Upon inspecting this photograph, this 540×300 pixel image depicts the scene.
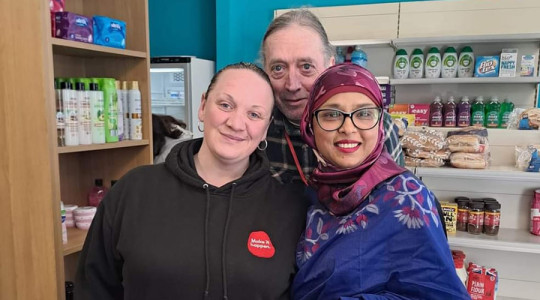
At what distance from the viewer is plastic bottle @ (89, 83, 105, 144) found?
2246mm

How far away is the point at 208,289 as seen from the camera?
1.14 m

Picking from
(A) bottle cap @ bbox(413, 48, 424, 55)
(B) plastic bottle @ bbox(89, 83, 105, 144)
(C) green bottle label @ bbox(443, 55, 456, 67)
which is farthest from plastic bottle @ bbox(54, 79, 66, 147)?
(C) green bottle label @ bbox(443, 55, 456, 67)

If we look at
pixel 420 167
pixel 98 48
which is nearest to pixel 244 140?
pixel 98 48

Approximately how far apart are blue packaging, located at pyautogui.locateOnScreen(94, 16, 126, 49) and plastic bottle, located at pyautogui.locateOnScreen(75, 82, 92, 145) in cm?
27

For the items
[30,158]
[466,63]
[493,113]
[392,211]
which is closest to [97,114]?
[30,158]

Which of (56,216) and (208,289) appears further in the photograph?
(56,216)

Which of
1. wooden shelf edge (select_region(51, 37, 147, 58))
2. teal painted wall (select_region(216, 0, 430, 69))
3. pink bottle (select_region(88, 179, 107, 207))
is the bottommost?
pink bottle (select_region(88, 179, 107, 207))

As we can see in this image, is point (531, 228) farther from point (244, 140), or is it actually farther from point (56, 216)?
point (56, 216)

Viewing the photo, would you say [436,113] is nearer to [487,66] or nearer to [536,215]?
[487,66]

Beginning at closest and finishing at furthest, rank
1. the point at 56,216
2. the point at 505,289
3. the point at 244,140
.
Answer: the point at 244,140 → the point at 56,216 → the point at 505,289

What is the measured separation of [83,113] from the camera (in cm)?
219

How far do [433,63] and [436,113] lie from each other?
1.42ft

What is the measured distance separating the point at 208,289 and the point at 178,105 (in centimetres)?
375

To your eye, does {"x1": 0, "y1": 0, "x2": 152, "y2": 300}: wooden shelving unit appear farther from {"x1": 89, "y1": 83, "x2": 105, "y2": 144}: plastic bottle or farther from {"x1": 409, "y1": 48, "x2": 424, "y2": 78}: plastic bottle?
{"x1": 409, "y1": 48, "x2": 424, "y2": 78}: plastic bottle
